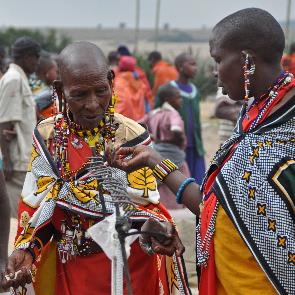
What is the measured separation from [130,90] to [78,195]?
28.5 ft

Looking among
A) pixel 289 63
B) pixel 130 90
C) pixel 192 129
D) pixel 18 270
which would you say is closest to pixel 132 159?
pixel 18 270

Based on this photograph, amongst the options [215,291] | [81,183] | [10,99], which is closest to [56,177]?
[81,183]

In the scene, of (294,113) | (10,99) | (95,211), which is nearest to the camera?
(294,113)

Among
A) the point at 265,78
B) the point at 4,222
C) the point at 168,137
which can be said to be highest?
the point at 265,78

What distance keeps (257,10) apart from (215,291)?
3.89ft

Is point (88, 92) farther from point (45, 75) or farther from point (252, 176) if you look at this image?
point (45, 75)

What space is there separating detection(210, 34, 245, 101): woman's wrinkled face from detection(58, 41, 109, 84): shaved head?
81 centimetres

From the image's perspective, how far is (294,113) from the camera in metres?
3.34

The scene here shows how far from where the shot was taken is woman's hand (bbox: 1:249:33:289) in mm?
4012

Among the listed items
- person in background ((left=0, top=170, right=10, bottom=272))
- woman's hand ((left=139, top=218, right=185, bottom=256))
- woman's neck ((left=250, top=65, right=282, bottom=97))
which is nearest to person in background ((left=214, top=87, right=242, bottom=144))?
person in background ((left=0, top=170, right=10, bottom=272))

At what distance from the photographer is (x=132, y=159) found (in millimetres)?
3559

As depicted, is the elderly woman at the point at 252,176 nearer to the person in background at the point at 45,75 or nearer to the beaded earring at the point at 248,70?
the beaded earring at the point at 248,70

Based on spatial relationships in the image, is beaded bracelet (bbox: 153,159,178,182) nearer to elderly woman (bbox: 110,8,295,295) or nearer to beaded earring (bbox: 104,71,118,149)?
elderly woman (bbox: 110,8,295,295)

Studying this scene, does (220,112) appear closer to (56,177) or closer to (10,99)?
(10,99)
